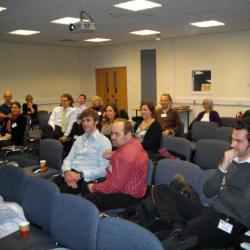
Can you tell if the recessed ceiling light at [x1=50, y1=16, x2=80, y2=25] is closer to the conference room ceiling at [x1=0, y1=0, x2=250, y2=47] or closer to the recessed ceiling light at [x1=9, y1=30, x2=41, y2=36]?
the conference room ceiling at [x1=0, y1=0, x2=250, y2=47]

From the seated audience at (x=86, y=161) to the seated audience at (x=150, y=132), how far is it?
0.83 m

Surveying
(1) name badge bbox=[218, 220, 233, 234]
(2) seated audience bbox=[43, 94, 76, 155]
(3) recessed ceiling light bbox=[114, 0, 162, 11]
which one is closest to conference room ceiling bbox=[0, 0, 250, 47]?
(3) recessed ceiling light bbox=[114, 0, 162, 11]

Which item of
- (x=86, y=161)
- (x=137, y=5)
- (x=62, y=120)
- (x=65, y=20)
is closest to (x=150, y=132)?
(x=86, y=161)

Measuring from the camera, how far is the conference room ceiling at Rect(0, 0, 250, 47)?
4711 mm

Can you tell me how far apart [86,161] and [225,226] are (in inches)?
65.1

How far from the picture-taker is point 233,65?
7.76 meters

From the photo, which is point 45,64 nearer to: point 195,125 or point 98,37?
point 98,37

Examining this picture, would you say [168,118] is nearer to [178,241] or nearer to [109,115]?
[109,115]

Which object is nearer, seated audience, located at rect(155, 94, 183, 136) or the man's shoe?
the man's shoe

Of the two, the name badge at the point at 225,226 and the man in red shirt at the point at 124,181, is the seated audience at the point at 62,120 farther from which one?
the name badge at the point at 225,226

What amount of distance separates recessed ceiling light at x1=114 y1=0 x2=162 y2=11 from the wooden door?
5070 mm

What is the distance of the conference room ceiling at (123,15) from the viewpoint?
4.71 metres

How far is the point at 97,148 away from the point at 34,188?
916 mm

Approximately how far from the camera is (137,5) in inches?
191
